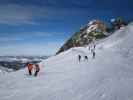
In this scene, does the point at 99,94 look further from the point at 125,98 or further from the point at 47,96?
the point at 47,96

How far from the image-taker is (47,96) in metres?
15.9

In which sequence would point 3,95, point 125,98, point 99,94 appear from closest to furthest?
1. point 125,98
2. point 99,94
3. point 3,95

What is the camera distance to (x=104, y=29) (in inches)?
7052

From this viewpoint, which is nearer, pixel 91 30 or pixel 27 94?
pixel 27 94

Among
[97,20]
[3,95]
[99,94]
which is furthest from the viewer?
[97,20]

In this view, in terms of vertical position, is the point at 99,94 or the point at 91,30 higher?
the point at 91,30

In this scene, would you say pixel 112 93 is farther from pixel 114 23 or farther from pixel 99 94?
pixel 114 23

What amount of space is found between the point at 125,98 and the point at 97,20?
18462 cm

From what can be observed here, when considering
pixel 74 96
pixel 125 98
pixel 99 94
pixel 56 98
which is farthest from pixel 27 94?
pixel 125 98

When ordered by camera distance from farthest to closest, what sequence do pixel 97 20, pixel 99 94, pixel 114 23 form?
1. pixel 97 20
2. pixel 114 23
3. pixel 99 94

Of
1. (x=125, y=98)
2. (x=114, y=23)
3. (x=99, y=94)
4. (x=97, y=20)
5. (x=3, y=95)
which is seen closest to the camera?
(x=125, y=98)

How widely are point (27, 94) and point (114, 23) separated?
163m

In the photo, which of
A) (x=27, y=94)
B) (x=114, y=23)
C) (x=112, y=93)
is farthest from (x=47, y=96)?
(x=114, y=23)

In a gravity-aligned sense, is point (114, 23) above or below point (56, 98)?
above
